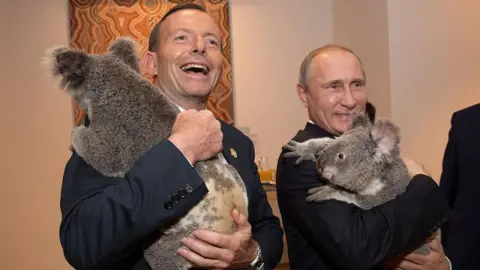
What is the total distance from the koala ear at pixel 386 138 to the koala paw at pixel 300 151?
0.24 m

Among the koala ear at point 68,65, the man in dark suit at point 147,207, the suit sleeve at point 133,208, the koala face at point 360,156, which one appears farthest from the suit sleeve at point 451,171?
the koala ear at point 68,65

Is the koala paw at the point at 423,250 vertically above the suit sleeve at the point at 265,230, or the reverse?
the suit sleeve at the point at 265,230

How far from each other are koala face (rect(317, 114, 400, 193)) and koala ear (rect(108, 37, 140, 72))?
67cm

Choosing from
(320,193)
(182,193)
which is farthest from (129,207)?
(320,193)

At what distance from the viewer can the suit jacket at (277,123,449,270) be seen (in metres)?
1.26

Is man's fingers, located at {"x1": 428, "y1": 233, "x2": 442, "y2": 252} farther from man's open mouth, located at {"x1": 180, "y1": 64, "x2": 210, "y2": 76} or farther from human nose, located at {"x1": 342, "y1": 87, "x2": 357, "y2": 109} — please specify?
man's open mouth, located at {"x1": 180, "y1": 64, "x2": 210, "y2": 76}

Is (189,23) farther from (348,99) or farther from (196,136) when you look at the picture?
(348,99)

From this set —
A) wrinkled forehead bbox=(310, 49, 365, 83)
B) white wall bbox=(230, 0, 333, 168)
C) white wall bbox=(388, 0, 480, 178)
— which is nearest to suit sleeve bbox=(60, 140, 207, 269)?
wrinkled forehead bbox=(310, 49, 365, 83)

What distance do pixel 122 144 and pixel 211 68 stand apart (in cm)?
55

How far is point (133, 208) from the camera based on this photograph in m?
0.99

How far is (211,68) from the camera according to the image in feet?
5.00

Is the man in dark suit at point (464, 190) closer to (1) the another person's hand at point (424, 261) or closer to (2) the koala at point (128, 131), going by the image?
(1) the another person's hand at point (424, 261)

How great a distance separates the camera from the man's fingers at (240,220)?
3.73 ft

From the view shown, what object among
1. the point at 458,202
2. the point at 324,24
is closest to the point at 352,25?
the point at 324,24
